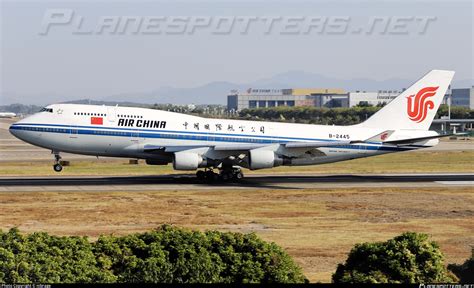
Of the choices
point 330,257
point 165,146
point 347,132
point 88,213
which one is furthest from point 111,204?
point 347,132

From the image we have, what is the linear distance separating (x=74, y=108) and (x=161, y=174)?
1064cm

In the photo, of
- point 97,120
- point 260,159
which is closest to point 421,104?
point 260,159

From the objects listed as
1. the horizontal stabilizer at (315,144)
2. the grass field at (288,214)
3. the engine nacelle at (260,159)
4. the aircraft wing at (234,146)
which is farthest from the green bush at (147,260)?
the horizontal stabilizer at (315,144)

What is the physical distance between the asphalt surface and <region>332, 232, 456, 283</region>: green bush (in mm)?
30794

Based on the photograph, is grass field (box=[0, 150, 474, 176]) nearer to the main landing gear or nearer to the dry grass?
the main landing gear

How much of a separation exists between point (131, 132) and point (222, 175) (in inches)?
293

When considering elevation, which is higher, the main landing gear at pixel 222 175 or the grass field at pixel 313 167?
the grass field at pixel 313 167

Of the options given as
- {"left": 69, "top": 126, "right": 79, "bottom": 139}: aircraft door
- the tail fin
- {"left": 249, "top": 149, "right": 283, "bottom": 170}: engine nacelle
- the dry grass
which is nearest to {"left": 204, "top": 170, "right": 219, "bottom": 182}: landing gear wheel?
{"left": 249, "top": 149, "right": 283, "bottom": 170}: engine nacelle

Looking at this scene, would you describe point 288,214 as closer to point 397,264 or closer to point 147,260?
point 397,264

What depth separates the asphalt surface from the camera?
170 ft

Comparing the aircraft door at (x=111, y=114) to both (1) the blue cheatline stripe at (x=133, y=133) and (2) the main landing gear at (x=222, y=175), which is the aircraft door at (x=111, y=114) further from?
(2) the main landing gear at (x=222, y=175)

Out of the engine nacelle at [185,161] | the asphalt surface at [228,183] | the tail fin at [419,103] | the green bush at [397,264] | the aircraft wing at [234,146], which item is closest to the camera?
the green bush at [397,264]

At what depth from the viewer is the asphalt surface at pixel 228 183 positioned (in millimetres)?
51688

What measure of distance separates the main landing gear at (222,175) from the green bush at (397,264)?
34.6m
